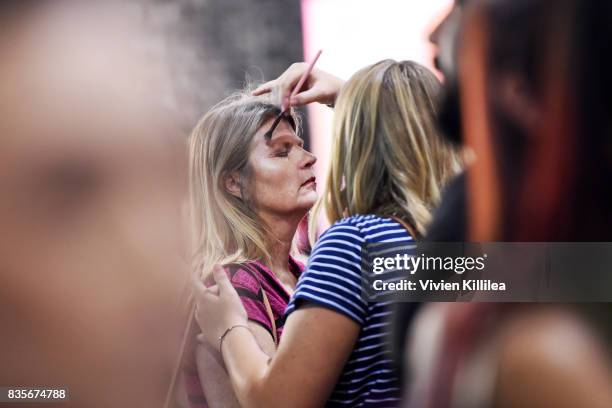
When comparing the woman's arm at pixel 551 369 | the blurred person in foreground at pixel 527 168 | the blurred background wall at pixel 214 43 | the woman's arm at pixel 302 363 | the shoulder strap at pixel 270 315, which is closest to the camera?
the woman's arm at pixel 551 369

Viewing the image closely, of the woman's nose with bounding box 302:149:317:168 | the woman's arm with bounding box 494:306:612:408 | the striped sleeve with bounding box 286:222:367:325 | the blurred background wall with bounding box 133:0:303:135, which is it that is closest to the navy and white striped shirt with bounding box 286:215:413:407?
the striped sleeve with bounding box 286:222:367:325

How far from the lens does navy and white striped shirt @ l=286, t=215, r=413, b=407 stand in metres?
1.69

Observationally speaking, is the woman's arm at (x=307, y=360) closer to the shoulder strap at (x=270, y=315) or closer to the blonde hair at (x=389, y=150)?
the shoulder strap at (x=270, y=315)

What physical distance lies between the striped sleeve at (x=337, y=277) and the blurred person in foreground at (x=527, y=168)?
Answer: 167 mm

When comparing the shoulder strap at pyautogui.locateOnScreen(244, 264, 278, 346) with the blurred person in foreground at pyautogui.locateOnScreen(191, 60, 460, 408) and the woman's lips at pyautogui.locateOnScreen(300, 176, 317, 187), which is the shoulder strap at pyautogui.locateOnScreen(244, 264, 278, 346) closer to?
the blurred person in foreground at pyautogui.locateOnScreen(191, 60, 460, 408)

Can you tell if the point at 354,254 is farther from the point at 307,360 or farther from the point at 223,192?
the point at 223,192

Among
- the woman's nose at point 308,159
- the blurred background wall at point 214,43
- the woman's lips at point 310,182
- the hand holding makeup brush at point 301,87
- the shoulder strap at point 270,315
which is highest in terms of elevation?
the blurred background wall at point 214,43

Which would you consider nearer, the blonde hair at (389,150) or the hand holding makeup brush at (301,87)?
the blonde hair at (389,150)

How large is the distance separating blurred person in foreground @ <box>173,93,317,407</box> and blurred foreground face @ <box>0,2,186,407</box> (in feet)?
0.26

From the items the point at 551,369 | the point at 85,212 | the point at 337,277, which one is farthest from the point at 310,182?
the point at 551,369

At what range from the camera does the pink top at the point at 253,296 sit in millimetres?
1849

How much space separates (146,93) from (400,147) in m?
0.67

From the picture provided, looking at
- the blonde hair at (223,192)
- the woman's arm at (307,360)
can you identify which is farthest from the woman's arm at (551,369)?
the blonde hair at (223,192)

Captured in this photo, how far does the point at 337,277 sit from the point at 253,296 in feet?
0.84
